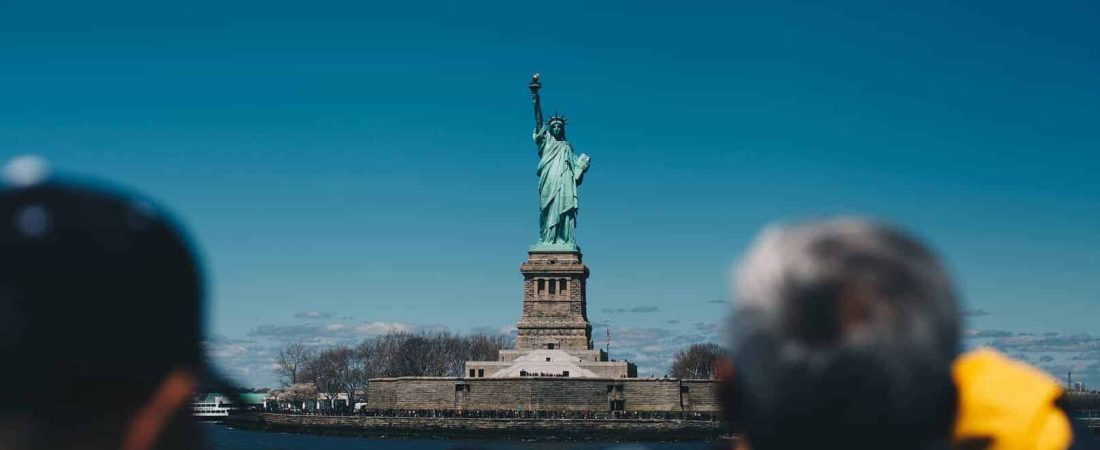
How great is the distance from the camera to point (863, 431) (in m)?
1.87

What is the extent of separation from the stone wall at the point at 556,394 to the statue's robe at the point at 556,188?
448 inches

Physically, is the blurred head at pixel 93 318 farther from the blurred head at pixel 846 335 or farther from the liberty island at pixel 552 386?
the liberty island at pixel 552 386

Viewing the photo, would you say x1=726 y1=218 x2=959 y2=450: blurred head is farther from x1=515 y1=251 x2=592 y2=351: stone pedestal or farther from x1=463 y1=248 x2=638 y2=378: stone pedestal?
x1=515 y1=251 x2=592 y2=351: stone pedestal

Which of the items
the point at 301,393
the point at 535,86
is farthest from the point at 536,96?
the point at 301,393

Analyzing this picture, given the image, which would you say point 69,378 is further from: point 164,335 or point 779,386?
point 779,386

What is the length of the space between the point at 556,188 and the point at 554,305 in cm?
822

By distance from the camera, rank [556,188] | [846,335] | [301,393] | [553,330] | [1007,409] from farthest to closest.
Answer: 1. [301,393]
2. [556,188]
3. [553,330]
4. [1007,409]
5. [846,335]

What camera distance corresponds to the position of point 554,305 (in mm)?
79000

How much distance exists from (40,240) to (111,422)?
0.28 metres

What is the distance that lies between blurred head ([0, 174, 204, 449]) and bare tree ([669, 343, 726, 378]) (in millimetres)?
129146

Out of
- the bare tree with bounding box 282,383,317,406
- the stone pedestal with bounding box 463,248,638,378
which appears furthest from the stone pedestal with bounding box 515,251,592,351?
the bare tree with bounding box 282,383,317,406

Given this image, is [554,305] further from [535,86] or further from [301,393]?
[301,393]

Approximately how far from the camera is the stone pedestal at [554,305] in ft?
258

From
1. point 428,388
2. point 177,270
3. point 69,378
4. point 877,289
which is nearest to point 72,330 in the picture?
point 69,378
